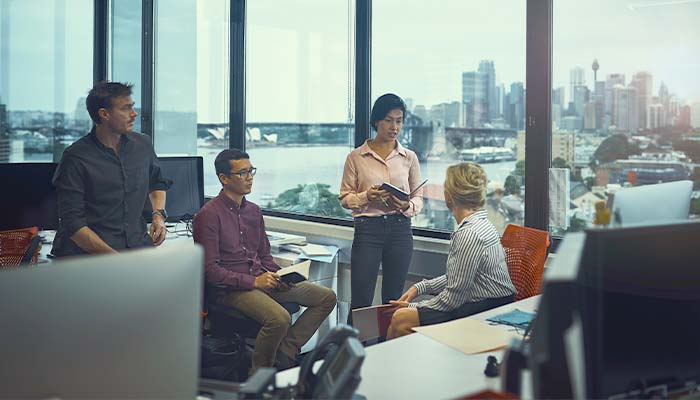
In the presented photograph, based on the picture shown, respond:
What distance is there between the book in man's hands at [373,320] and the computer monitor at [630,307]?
144 centimetres

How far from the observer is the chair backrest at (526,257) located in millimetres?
3102

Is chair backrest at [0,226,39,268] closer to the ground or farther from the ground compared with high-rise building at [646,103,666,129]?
closer to the ground

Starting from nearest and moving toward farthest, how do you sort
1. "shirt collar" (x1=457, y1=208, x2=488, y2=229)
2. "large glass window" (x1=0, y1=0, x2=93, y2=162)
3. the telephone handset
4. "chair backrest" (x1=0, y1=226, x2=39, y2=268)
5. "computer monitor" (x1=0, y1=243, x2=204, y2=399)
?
"computer monitor" (x1=0, y1=243, x2=204, y2=399) → the telephone handset → "shirt collar" (x1=457, y1=208, x2=488, y2=229) → "chair backrest" (x1=0, y1=226, x2=39, y2=268) → "large glass window" (x1=0, y1=0, x2=93, y2=162)

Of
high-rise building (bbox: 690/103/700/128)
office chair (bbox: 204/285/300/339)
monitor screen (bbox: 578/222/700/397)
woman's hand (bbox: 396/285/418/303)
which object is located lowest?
office chair (bbox: 204/285/300/339)

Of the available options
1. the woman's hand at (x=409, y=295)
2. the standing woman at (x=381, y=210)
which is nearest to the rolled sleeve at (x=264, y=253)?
the standing woman at (x=381, y=210)

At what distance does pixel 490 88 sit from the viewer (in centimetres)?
410

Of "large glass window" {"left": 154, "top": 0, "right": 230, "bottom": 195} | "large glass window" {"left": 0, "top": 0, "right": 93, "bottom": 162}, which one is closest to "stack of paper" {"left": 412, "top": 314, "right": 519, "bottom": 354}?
"large glass window" {"left": 154, "top": 0, "right": 230, "bottom": 195}

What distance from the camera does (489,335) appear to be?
2354 millimetres

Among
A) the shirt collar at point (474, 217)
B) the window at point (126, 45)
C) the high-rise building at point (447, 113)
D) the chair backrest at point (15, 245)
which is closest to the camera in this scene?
the shirt collar at point (474, 217)

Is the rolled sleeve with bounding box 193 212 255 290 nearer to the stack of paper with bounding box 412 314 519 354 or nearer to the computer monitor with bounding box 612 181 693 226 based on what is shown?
the stack of paper with bounding box 412 314 519 354

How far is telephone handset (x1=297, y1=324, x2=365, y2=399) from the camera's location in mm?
1490

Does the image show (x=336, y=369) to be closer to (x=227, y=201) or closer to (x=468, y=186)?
(x=468, y=186)

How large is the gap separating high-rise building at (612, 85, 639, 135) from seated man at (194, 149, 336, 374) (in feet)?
5.72

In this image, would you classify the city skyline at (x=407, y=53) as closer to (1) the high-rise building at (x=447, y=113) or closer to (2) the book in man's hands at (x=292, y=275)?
(1) the high-rise building at (x=447, y=113)
